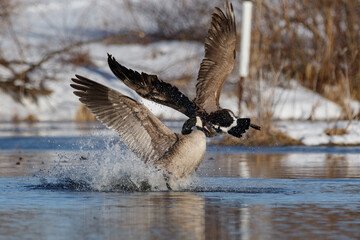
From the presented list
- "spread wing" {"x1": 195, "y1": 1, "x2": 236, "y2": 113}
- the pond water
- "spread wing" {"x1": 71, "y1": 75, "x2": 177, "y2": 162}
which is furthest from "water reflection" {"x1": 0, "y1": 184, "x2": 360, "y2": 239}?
"spread wing" {"x1": 195, "y1": 1, "x2": 236, "y2": 113}

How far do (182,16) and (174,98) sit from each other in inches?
569

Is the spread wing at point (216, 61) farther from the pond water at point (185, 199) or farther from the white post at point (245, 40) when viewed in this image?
the white post at point (245, 40)

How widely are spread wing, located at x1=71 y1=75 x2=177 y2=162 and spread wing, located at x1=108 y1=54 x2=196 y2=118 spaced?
253 mm

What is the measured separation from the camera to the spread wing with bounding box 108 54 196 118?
799 cm

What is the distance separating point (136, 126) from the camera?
8406mm

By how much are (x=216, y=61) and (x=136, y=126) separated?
168 centimetres

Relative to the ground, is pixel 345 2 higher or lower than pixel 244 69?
higher

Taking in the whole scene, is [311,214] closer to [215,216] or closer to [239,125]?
[215,216]

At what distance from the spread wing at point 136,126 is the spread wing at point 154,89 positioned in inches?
10.0

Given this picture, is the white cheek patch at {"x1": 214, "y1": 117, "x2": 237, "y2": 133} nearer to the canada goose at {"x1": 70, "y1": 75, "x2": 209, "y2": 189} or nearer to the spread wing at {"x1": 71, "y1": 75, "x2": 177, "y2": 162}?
the canada goose at {"x1": 70, "y1": 75, "x2": 209, "y2": 189}

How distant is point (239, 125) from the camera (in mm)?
7926

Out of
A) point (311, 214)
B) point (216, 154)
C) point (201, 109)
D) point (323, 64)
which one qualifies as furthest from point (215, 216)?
point (323, 64)

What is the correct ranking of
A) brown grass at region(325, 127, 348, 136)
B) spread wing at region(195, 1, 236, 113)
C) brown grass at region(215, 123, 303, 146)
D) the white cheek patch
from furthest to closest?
1. brown grass at region(325, 127, 348, 136)
2. brown grass at region(215, 123, 303, 146)
3. spread wing at region(195, 1, 236, 113)
4. the white cheek patch

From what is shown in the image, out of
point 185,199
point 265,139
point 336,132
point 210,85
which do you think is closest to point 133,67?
point 265,139
